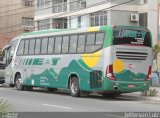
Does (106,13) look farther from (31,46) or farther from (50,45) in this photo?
(50,45)

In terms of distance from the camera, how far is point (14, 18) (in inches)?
2672

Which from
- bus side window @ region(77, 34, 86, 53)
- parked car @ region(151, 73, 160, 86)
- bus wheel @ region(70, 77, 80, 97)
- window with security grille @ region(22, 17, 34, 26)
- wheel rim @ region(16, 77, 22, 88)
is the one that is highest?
window with security grille @ region(22, 17, 34, 26)

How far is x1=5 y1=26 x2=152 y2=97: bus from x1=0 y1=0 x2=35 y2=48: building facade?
4105cm

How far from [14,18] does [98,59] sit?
156ft

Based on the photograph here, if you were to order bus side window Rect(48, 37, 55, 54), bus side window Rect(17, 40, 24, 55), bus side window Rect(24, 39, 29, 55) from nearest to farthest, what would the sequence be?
bus side window Rect(48, 37, 55, 54)
bus side window Rect(24, 39, 29, 55)
bus side window Rect(17, 40, 24, 55)

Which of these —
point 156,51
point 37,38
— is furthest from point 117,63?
point 156,51

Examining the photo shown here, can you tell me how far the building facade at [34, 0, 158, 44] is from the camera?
4231cm

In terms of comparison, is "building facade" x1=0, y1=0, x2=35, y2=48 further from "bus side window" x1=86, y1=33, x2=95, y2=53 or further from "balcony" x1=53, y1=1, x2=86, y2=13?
"bus side window" x1=86, y1=33, x2=95, y2=53

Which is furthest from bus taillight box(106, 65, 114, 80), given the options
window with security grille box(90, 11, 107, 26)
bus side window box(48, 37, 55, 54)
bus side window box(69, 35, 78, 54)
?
window with security grille box(90, 11, 107, 26)

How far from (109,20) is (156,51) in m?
7.08

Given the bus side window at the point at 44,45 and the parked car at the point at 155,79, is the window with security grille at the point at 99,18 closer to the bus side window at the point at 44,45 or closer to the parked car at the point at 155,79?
the parked car at the point at 155,79

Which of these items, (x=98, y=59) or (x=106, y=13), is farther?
(x=106, y=13)

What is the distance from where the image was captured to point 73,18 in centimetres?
4847

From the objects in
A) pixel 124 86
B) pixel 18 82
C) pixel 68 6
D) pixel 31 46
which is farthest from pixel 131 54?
→ pixel 68 6
